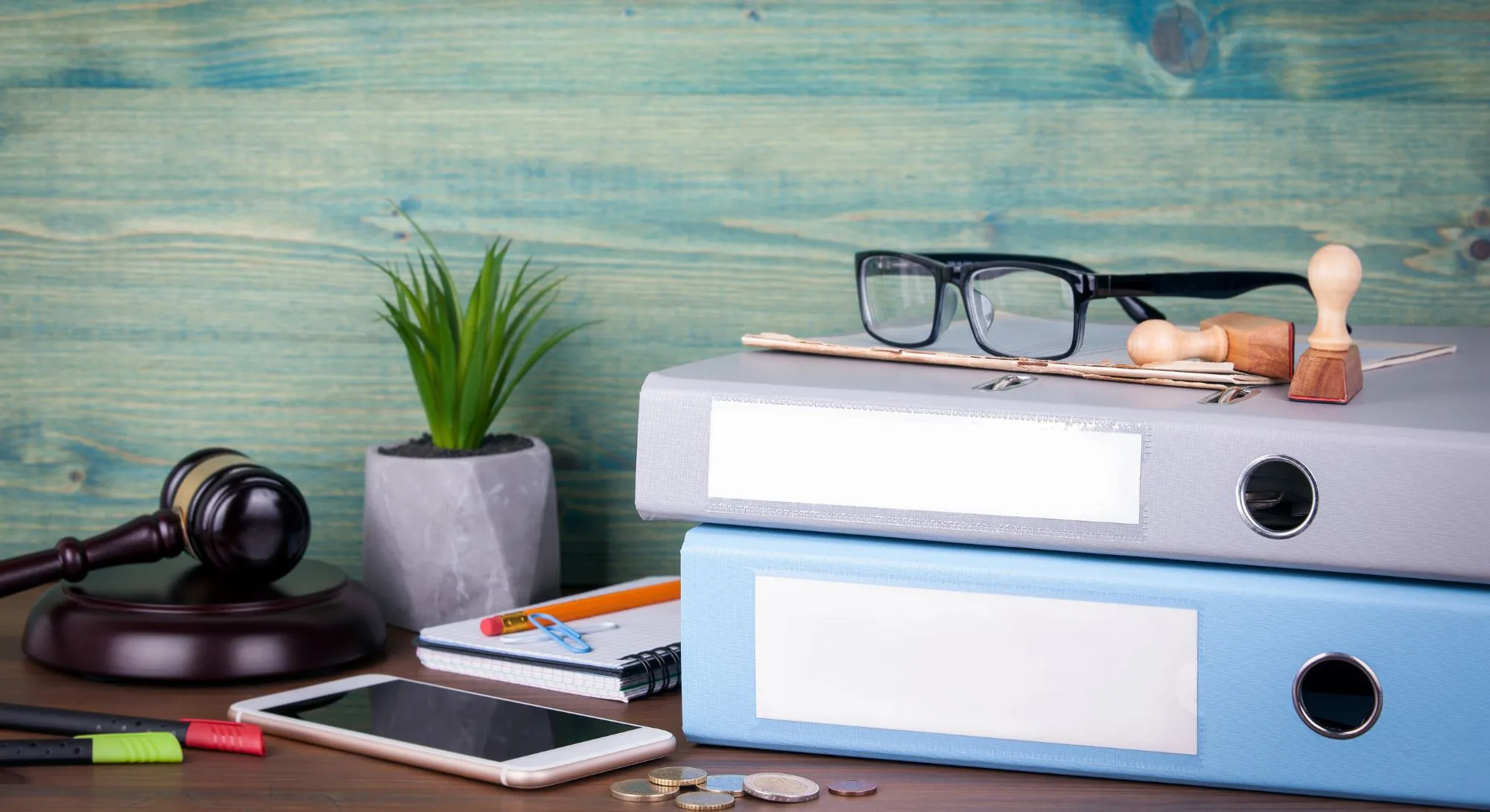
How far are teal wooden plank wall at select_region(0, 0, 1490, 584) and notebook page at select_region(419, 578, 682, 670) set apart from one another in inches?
8.3

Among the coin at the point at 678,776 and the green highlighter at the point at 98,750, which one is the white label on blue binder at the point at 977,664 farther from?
the green highlighter at the point at 98,750

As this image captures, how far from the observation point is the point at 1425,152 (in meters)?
0.92

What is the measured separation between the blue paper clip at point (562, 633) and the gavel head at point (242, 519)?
14 cm

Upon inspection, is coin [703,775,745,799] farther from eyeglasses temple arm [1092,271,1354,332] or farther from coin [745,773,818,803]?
eyeglasses temple arm [1092,271,1354,332]

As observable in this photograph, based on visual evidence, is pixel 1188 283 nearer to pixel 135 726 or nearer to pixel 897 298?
pixel 897 298

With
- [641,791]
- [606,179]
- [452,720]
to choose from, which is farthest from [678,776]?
[606,179]

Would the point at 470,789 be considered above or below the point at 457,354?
below

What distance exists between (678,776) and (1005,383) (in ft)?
0.72

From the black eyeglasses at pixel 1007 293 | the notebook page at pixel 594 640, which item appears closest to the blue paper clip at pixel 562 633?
the notebook page at pixel 594 640

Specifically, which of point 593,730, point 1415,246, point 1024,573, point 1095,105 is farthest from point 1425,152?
point 593,730

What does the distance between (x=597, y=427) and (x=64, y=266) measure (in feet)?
1.30

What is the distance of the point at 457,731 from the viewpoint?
2.03 ft

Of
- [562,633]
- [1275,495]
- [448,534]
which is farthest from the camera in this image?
[448,534]

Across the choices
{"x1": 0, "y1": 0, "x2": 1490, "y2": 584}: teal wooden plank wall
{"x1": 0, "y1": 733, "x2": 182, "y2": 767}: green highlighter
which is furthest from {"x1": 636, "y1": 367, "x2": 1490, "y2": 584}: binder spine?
{"x1": 0, "y1": 0, "x2": 1490, "y2": 584}: teal wooden plank wall
